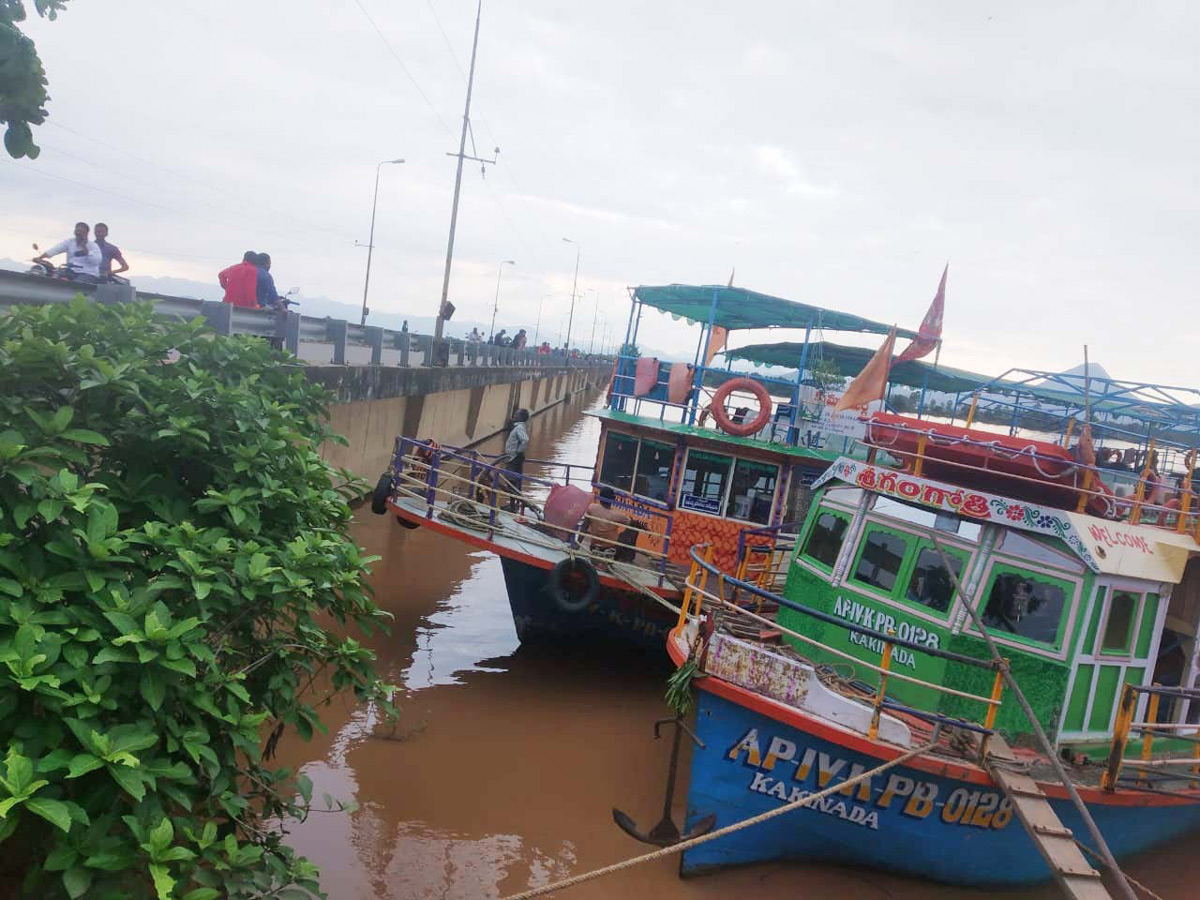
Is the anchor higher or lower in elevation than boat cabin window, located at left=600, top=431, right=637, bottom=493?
lower

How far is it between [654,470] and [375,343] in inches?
311

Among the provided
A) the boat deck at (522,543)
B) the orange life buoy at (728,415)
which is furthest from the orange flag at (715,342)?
the boat deck at (522,543)

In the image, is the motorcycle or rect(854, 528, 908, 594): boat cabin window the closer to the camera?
rect(854, 528, 908, 594): boat cabin window

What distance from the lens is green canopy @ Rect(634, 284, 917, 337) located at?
1073 cm

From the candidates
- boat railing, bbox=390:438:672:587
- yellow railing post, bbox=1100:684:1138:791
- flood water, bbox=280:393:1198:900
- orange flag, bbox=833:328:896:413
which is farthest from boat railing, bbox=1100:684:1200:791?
boat railing, bbox=390:438:672:587

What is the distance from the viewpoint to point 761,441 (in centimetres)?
1050

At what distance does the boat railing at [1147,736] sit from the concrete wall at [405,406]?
24.6 feet

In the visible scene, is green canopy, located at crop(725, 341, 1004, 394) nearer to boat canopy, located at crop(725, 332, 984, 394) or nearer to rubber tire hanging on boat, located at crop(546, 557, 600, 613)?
boat canopy, located at crop(725, 332, 984, 394)

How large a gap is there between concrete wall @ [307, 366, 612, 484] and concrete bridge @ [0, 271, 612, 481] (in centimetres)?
2

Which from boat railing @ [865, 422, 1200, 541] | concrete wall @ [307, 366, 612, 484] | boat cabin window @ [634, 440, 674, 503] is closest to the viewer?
boat railing @ [865, 422, 1200, 541]

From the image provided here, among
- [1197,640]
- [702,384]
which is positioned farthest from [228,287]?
[1197,640]

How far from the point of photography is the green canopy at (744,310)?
1073cm

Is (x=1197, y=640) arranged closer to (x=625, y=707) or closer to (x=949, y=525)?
(x=949, y=525)

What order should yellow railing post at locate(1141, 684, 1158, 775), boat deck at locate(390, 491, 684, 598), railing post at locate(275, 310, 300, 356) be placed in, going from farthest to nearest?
1. railing post at locate(275, 310, 300, 356)
2. boat deck at locate(390, 491, 684, 598)
3. yellow railing post at locate(1141, 684, 1158, 775)
